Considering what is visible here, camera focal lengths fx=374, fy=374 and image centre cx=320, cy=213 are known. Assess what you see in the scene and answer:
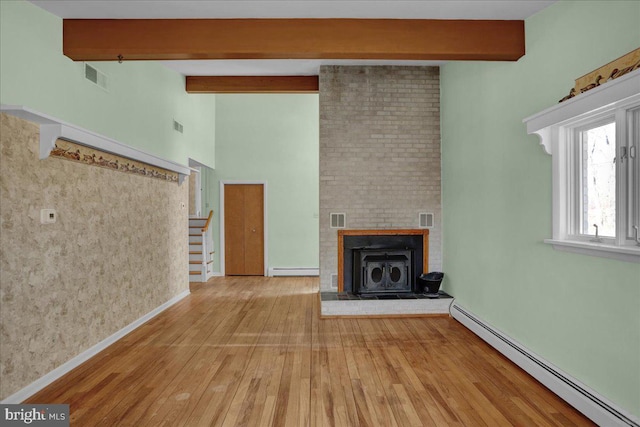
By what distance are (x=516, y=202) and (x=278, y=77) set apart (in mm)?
3973

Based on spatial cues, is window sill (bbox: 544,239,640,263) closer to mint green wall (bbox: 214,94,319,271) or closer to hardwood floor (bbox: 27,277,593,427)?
hardwood floor (bbox: 27,277,593,427)

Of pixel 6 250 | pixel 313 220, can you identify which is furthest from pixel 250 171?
pixel 6 250

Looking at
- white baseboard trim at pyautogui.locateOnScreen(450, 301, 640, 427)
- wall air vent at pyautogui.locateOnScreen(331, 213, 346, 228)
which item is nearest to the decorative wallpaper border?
wall air vent at pyautogui.locateOnScreen(331, 213, 346, 228)

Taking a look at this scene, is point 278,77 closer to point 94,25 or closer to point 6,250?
point 94,25

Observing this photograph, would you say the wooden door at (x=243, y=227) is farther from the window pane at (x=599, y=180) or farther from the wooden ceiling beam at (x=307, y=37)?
the window pane at (x=599, y=180)

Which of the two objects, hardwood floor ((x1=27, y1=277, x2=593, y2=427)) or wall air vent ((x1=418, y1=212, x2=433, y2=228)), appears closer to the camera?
hardwood floor ((x1=27, y1=277, x2=593, y2=427))

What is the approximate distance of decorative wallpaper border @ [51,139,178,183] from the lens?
3.06m

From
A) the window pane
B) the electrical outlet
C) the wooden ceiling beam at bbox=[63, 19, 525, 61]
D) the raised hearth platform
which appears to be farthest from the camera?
the raised hearth platform

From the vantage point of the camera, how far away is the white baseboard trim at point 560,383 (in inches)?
86.1

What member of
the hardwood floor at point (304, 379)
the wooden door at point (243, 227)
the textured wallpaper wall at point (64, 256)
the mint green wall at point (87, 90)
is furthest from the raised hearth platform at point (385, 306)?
the wooden door at point (243, 227)

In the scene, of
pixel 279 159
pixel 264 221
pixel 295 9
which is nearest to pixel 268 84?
pixel 279 159

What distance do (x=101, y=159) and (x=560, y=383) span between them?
4.30m

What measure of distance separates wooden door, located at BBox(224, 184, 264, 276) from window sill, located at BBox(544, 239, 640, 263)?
5908mm

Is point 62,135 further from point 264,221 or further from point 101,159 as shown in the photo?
point 264,221
